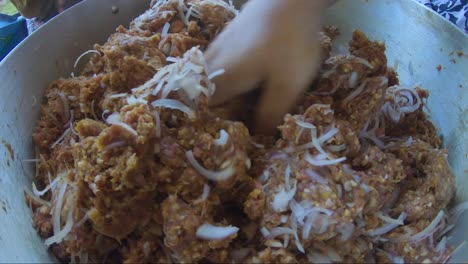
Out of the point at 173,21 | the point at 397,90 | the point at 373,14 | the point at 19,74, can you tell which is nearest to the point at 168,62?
the point at 173,21

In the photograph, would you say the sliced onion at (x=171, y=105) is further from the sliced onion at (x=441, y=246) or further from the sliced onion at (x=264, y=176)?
the sliced onion at (x=441, y=246)

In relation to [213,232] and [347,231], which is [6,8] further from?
[347,231]

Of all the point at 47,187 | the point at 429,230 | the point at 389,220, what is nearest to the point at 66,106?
the point at 47,187

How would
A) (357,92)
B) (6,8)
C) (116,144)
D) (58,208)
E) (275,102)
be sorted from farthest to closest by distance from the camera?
(6,8), (357,92), (275,102), (58,208), (116,144)

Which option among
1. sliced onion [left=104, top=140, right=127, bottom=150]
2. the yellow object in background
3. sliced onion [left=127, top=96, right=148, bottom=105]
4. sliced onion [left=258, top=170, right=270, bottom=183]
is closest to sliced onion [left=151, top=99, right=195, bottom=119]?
sliced onion [left=127, top=96, right=148, bottom=105]

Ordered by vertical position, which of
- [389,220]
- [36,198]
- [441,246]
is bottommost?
[441,246]

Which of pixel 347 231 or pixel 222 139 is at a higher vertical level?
pixel 222 139

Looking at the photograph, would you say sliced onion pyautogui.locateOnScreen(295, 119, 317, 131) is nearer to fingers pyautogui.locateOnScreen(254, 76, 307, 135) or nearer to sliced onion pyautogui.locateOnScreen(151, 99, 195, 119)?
fingers pyautogui.locateOnScreen(254, 76, 307, 135)
